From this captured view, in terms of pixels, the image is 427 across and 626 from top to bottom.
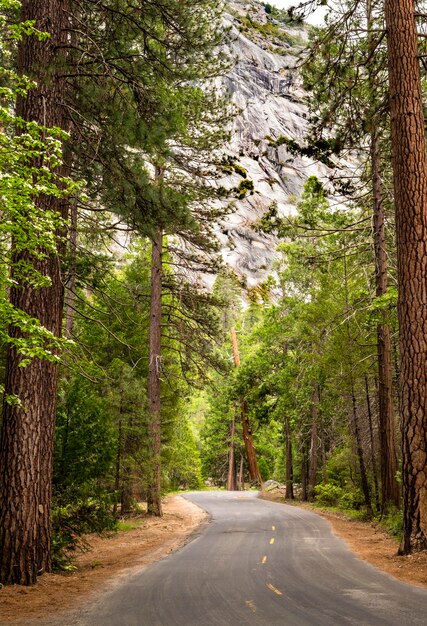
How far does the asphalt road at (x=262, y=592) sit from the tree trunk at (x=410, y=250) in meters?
1.61

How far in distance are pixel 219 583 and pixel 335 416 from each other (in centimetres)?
2139

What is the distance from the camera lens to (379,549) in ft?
42.5

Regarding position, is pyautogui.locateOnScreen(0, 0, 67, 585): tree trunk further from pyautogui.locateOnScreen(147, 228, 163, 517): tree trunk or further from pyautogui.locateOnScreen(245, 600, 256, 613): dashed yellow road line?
pyautogui.locateOnScreen(147, 228, 163, 517): tree trunk

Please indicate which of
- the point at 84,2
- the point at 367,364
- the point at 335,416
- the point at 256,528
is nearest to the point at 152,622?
the point at 84,2

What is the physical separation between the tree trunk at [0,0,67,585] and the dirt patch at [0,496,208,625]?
1.61 ft

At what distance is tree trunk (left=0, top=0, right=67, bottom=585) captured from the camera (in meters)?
8.59

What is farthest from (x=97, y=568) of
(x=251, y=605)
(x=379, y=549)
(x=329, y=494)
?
(x=329, y=494)

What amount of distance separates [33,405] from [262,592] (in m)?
4.53

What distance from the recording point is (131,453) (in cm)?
1989

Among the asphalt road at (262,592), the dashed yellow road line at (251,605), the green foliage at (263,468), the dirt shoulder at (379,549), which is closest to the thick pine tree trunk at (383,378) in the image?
the dirt shoulder at (379,549)

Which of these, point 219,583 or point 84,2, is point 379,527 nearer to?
point 219,583

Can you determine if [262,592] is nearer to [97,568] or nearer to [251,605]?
[251,605]

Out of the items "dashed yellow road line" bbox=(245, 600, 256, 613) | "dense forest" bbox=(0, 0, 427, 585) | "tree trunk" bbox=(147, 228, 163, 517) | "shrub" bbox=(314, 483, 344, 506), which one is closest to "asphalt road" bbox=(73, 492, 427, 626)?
"dashed yellow road line" bbox=(245, 600, 256, 613)

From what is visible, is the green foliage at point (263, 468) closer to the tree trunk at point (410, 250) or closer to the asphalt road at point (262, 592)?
the asphalt road at point (262, 592)
